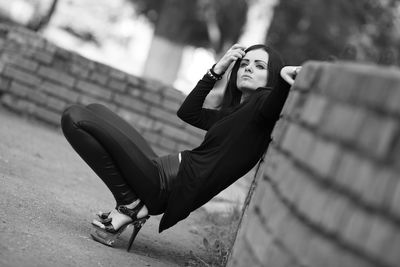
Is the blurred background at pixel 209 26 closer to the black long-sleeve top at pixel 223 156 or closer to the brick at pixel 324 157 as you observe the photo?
the black long-sleeve top at pixel 223 156

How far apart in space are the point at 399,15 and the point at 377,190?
694 inches

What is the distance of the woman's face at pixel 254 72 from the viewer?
3.78 metres

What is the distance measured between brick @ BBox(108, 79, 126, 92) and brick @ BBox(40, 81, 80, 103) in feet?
1.41

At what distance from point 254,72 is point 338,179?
195 centimetres

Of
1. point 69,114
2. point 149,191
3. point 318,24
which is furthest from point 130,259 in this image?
point 318,24

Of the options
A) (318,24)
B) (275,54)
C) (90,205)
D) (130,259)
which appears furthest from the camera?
(318,24)

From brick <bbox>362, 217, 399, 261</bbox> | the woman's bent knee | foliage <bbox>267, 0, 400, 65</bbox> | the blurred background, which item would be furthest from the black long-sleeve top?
foliage <bbox>267, 0, 400, 65</bbox>

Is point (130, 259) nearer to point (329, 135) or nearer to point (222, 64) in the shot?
point (222, 64)

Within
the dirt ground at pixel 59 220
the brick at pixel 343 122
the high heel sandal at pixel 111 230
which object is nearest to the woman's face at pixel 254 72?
the high heel sandal at pixel 111 230

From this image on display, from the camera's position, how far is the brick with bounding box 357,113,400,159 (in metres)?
1.73

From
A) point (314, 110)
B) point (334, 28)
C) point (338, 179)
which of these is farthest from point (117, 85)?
point (334, 28)

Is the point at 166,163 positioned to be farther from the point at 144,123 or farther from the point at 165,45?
the point at 165,45

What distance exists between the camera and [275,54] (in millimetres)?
3820

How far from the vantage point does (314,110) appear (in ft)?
7.41
